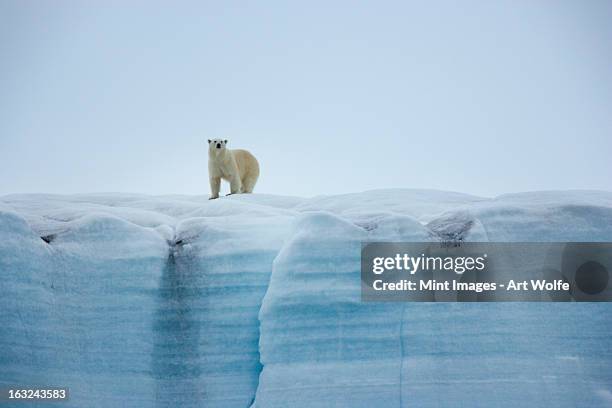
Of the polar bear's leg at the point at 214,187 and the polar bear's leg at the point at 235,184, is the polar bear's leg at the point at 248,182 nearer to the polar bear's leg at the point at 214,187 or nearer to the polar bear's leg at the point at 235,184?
the polar bear's leg at the point at 235,184

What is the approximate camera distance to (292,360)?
4.64 meters

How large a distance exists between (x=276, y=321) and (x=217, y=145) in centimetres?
163

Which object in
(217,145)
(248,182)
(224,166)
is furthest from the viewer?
(248,182)

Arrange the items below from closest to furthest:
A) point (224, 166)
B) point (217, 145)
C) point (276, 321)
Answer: point (276, 321) → point (217, 145) → point (224, 166)

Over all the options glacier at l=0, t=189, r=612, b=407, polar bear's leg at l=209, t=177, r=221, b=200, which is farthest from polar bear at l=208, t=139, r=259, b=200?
glacier at l=0, t=189, r=612, b=407

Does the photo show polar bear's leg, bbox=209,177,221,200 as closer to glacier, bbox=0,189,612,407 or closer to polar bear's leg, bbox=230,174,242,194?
polar bear's leg, bbox=230,174,242,194

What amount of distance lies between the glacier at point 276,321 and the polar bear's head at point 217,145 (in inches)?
38.0

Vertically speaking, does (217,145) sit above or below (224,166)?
above

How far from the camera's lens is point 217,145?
5895 mm

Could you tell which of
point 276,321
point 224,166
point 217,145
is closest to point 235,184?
point 224,166

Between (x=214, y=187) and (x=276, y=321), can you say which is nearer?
(x=276, y=321)

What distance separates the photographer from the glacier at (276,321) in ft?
15.0

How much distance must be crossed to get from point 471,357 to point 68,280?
2.24 metres

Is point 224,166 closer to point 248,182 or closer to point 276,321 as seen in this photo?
point 248,182
